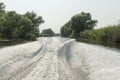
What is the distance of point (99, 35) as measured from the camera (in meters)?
51.6

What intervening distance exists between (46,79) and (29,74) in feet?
4.12

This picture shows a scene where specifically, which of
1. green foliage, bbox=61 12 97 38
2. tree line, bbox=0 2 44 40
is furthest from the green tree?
tree line, bbox=0 2 44 40

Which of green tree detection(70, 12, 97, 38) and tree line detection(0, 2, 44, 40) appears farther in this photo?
green tree detection(70, 12, 97, 38)

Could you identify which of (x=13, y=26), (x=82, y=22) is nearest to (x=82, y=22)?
(x=82, y=22)

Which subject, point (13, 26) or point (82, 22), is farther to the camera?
point (82, 22)

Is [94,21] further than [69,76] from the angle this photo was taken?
Yes

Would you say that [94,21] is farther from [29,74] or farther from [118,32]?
[29,74]

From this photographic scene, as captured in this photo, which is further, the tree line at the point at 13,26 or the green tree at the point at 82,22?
the green tree at the point at 82,22

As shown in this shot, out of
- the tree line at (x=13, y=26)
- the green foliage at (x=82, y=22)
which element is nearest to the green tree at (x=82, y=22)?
the green foliage at (x=82, y=22)

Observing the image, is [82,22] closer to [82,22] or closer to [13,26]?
[82,22]

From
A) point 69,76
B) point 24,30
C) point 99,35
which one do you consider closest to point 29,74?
point 69,76

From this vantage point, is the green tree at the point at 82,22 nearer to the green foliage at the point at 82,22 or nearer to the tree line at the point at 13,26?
the green foliage at the point at 82,22

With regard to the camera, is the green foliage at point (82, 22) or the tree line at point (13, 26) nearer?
the tree line at point (13, 26)

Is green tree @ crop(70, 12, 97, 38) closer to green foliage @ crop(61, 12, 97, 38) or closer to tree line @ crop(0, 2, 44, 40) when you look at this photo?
green foliage @ crop(61, 12, 97, 38)
